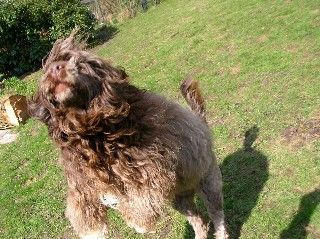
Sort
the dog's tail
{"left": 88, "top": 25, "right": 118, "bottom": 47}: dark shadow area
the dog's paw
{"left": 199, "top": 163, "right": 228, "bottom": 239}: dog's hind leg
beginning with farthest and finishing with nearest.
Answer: {"left": 88, "top": 25, "right": 118, "bottom": 47}: dark shadow area, the dog's tail, {"left": 199, "top": 163, "right": 228, "bottom": 239}: dog's hind leg, the dog's paw

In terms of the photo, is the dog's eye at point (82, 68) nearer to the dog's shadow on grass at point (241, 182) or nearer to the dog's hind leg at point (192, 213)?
the dog's hind leg at point (192, 213)

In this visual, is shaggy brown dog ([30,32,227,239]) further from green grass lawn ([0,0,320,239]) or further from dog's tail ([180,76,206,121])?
dog's tail ([180,76,206,121])

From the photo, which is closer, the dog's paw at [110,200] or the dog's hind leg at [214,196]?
the dog's paw at [110,200]

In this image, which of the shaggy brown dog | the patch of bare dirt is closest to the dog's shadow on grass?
the patch of bare dirt

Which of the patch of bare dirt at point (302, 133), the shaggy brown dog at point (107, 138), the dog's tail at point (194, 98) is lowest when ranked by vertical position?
the patch of bare dirt at point (302, 133)

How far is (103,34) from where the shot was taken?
15.0 m

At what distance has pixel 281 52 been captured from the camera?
27.2 feet

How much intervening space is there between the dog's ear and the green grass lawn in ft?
2.39

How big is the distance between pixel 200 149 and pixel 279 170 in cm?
195

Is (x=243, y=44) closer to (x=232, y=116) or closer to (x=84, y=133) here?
(x=232, y=116)

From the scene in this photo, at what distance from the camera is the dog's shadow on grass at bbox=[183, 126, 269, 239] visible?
488 centimetres

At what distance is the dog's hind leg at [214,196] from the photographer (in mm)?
4129

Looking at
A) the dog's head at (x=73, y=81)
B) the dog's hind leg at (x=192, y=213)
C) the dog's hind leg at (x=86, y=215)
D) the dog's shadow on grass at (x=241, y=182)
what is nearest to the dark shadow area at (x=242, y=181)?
the dog's shadow on grass at (x=241, y=182)

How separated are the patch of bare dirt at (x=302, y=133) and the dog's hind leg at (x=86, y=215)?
3.11 m
